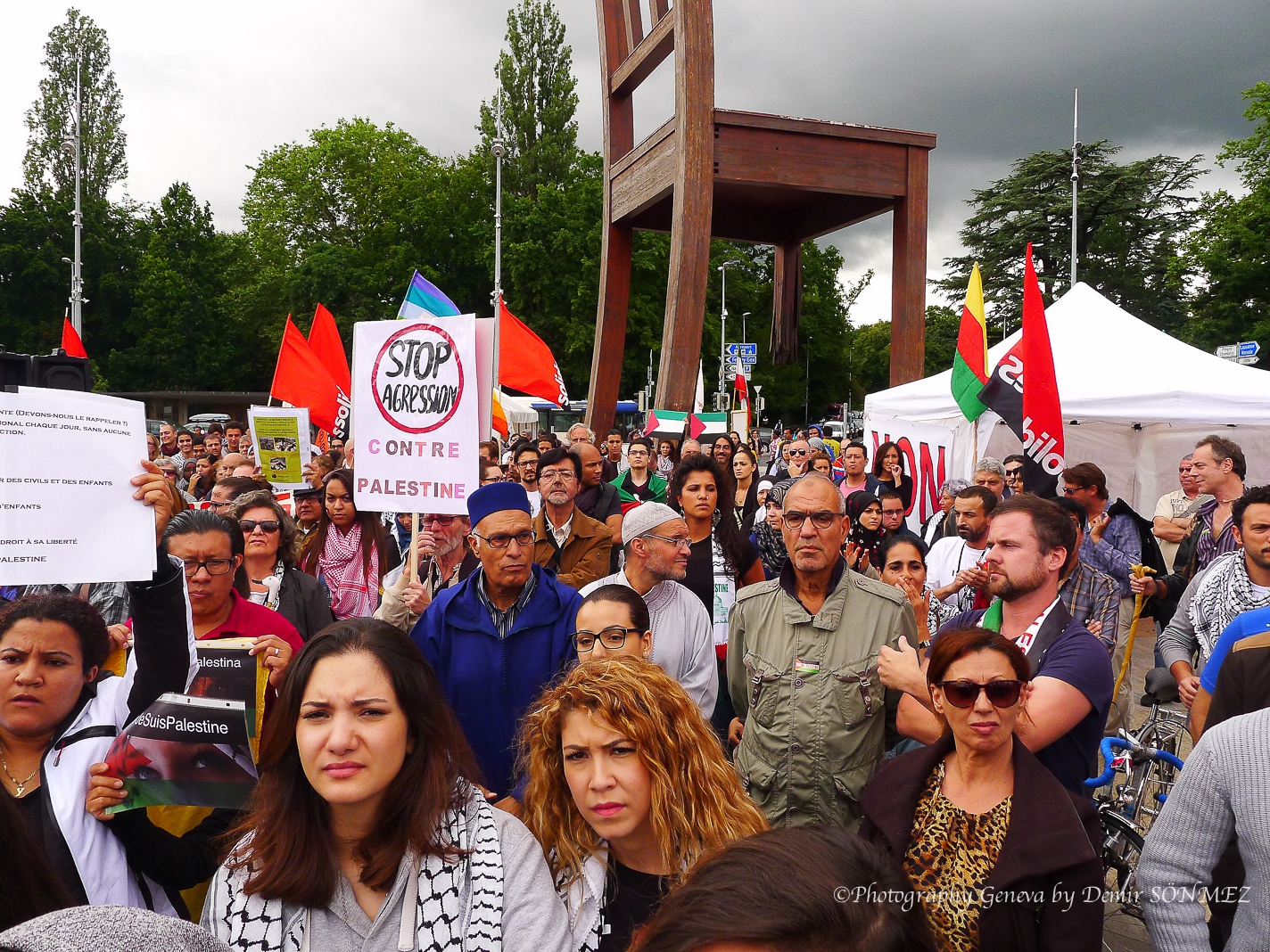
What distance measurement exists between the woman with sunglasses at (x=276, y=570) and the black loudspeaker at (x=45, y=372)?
1.71m

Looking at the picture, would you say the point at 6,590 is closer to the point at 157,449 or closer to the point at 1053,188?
the point at 157,449

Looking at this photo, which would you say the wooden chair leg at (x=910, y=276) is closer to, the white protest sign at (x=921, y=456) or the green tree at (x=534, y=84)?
the white protest sign at (x=921, y=456)

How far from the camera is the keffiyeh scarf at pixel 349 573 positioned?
16.6 feet

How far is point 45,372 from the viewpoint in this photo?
247cm

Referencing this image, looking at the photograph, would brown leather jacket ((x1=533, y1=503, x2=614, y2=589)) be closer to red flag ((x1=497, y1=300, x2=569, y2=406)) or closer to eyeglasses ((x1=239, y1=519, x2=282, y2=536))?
eyeglasses ((x1=239, y1=519, x2=282, y2=536))

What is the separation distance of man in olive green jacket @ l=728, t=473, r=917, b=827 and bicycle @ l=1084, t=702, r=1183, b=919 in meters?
1.07

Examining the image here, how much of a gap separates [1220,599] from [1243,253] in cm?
3822

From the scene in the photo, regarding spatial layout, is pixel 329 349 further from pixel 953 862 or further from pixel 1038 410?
pixel 953 862

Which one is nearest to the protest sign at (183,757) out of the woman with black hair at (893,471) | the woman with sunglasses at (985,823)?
the woman with sunglasses at (985,823)

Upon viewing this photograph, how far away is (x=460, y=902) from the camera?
1836mm

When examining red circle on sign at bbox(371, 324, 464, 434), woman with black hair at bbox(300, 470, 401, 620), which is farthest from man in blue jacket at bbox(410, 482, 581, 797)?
woman with black hair at bbox(300, 470, 401, 620)

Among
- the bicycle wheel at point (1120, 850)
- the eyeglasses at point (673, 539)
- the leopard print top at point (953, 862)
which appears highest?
the eyeglasses at point (673, 539)

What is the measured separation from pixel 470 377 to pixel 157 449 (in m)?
9.23

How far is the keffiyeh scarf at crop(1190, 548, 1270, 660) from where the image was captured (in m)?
3.81
